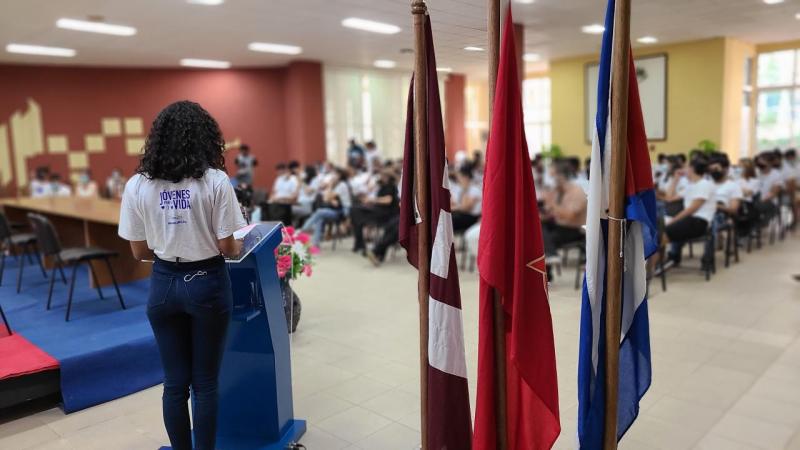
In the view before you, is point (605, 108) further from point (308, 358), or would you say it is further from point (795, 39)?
point (795, 39)

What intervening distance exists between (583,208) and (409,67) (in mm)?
9741

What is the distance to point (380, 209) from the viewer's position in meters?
7.43

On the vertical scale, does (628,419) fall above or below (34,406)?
above

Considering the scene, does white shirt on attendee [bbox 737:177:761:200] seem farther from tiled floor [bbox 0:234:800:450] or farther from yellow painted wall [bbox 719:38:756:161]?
yellow painted wall [bbox 719:38:756:161]

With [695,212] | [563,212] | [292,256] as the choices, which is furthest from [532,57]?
[292,256]

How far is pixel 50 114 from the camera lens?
461 inches

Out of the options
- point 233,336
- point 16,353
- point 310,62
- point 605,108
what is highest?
point 310,62

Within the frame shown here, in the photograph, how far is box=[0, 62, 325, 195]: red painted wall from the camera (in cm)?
1166

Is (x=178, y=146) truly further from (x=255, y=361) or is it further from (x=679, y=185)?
(x=679, y=185)

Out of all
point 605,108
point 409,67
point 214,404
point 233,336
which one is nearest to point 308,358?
point 233,336

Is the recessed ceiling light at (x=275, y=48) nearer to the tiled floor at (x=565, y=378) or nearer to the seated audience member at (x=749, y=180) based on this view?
the tiled floor at (x=565, y=378)

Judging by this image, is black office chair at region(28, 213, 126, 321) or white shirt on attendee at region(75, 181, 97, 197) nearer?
black office chair at region(28, 213, 126, 321)

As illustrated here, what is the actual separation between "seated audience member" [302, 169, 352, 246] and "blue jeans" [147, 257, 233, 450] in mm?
5692

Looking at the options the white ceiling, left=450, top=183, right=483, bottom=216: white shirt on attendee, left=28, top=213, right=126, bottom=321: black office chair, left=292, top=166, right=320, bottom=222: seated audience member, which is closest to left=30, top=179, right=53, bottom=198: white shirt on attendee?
the white ceiling
